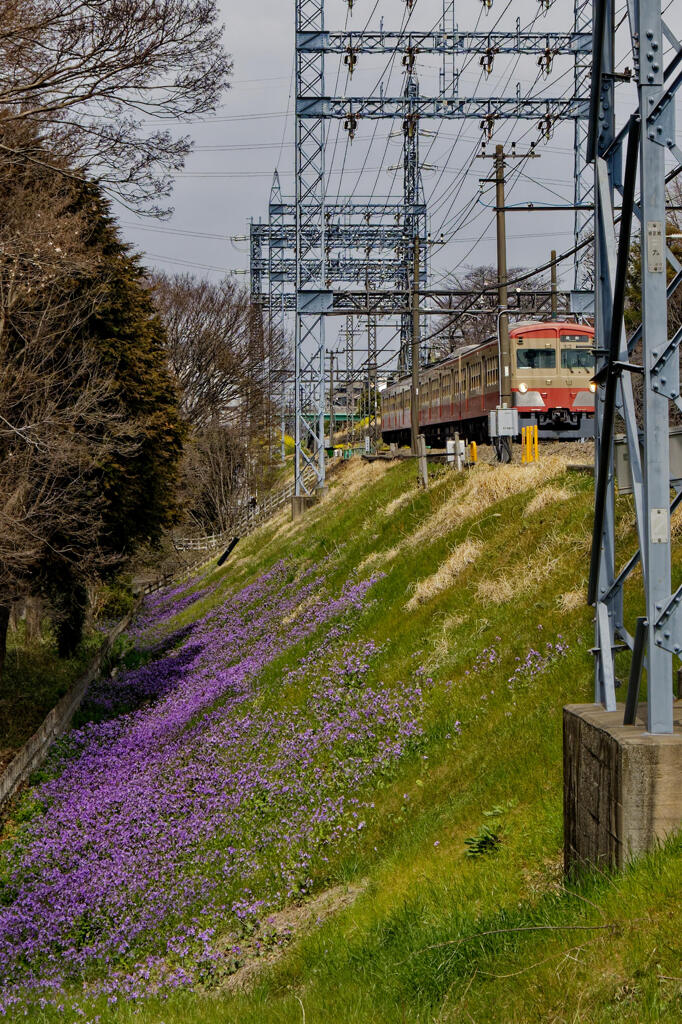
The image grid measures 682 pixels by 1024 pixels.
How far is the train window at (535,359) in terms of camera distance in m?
33.2

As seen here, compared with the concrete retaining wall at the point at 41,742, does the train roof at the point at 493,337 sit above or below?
above

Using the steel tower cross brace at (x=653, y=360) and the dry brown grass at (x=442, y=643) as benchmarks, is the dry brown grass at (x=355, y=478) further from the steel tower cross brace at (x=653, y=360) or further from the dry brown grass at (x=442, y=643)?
the steel tower cross brace at (x=653, y=360)

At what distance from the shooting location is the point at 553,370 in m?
33.3

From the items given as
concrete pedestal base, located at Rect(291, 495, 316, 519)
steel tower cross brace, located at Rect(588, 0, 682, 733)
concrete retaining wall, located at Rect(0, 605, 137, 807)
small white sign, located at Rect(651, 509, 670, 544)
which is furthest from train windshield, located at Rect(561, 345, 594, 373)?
small white sign, located at Rect(651, 509, 670, 544)

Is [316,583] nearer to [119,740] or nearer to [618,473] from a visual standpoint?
[119,740]

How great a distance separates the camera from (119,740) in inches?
721

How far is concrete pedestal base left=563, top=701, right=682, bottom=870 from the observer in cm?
560

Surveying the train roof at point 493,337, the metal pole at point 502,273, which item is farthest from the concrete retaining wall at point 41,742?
the train roof at point 493,337

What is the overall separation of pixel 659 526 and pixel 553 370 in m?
28.1

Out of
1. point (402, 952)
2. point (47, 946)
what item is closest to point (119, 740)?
point (47, 946)

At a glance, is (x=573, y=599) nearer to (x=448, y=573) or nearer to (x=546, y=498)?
(x=448, y=573)

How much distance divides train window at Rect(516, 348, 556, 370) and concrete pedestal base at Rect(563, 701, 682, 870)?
90.4 ft

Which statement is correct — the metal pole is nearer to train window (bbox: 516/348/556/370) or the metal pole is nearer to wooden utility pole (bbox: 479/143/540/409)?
wooden utility pole (bbox: 479/143/540/409)

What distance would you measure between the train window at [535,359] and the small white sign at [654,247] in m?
27.6
